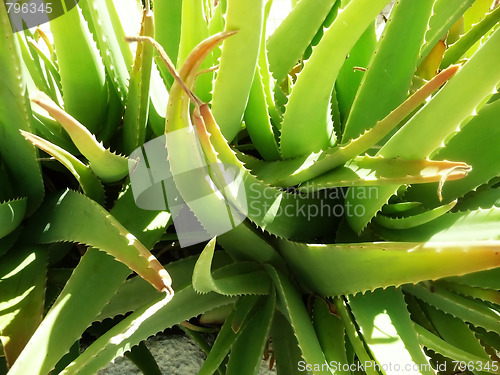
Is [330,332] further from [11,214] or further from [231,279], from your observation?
[11,214]

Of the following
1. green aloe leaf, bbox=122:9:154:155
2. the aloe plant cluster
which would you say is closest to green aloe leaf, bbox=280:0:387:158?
the aloe plant cluster

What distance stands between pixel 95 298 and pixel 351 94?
0.28 metres

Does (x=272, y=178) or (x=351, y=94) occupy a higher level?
(x=351, y=94)

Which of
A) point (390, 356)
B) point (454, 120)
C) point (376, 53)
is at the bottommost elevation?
point (390, 356)

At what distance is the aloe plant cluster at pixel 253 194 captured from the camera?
31 centimetres

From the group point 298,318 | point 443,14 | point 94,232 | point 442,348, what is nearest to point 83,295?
point 94,232

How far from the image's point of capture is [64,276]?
416 millimetres

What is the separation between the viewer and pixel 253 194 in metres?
0.35

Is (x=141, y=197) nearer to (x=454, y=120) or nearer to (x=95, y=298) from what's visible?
(x=95, y=298)

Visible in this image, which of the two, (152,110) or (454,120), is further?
(152,110)

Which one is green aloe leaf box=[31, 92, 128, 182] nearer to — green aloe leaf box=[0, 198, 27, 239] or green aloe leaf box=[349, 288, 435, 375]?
green aloe leaf box=[0, 198, 27, 239]

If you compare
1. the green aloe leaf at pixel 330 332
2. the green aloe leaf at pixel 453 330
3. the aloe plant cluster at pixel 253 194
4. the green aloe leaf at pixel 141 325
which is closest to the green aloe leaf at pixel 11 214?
the aloe plant cluster at pixel 253 194

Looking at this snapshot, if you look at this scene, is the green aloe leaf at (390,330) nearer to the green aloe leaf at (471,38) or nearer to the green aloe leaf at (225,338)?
the green aloe leaf at (225,338)

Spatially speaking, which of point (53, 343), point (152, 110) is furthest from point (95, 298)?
point (152, 110)
